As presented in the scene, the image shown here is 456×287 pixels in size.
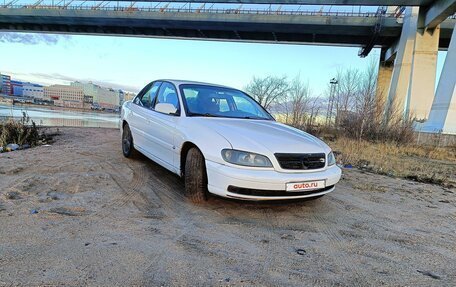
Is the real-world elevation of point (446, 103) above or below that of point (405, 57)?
below

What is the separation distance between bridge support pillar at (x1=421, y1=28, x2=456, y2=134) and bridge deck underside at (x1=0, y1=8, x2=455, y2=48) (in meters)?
8.32

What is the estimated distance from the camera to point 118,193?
12.4ft

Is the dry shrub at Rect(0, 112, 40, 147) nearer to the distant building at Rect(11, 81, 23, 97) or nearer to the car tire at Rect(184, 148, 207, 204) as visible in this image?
the car tire at Rect(184, 148, 207, 204)

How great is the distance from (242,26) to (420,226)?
25716 mm

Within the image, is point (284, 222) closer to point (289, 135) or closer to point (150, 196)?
point (289, 135)

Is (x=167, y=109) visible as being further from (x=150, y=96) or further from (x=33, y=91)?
(x=33, y=91)

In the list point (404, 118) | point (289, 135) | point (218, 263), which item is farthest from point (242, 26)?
point (218, 263)

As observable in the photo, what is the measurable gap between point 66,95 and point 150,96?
2999 cm

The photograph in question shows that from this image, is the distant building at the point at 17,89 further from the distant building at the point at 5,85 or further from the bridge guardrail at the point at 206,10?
the bridge guardrail at the point at 206,10

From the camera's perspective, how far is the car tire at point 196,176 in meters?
3.35

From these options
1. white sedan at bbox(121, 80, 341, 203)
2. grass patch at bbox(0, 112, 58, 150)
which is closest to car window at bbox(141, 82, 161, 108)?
white sedan at bbox(121, 80, 341, 203)

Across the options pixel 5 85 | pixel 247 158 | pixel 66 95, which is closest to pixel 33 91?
pixel 5 85

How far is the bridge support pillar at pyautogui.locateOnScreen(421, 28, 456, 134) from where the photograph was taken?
14.8 metres

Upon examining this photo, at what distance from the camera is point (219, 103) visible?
4.45 m
